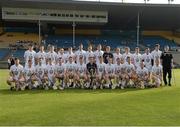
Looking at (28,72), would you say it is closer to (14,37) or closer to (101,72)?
(101,72)

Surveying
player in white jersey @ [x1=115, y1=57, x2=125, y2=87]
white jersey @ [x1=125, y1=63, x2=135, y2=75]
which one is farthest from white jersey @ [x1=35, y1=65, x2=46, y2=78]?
white jersey @ [x1=125, y1=63, x2=135, y2=75]

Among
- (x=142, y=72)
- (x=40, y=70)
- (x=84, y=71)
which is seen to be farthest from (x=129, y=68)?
A: (x=40, y=70)

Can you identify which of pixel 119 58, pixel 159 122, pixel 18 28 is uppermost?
pixel 18 28

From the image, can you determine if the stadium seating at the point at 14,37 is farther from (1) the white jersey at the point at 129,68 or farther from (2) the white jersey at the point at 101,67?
(1) the white jersey at the point at 129,68

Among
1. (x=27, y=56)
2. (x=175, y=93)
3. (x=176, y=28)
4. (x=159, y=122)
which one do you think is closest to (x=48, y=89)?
(x=27, y=56)

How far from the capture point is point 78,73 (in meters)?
16.5

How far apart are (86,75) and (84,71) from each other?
0.27 m

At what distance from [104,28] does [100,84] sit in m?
38.7

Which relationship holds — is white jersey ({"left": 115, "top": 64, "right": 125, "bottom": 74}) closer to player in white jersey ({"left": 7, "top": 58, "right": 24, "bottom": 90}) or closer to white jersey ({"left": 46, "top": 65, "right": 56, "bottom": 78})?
white jersey ({"left": 46, "top": 65, "right": 56, "bottom": 78})

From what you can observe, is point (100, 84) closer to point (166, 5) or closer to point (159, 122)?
point (159, 122)

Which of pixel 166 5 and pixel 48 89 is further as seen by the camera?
pixel 166 5

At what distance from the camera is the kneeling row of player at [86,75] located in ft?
52.7

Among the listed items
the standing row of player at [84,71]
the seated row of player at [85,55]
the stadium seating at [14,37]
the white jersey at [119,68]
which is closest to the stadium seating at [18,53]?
the stadium seating at [14,37]

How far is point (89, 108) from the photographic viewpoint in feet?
35.4
